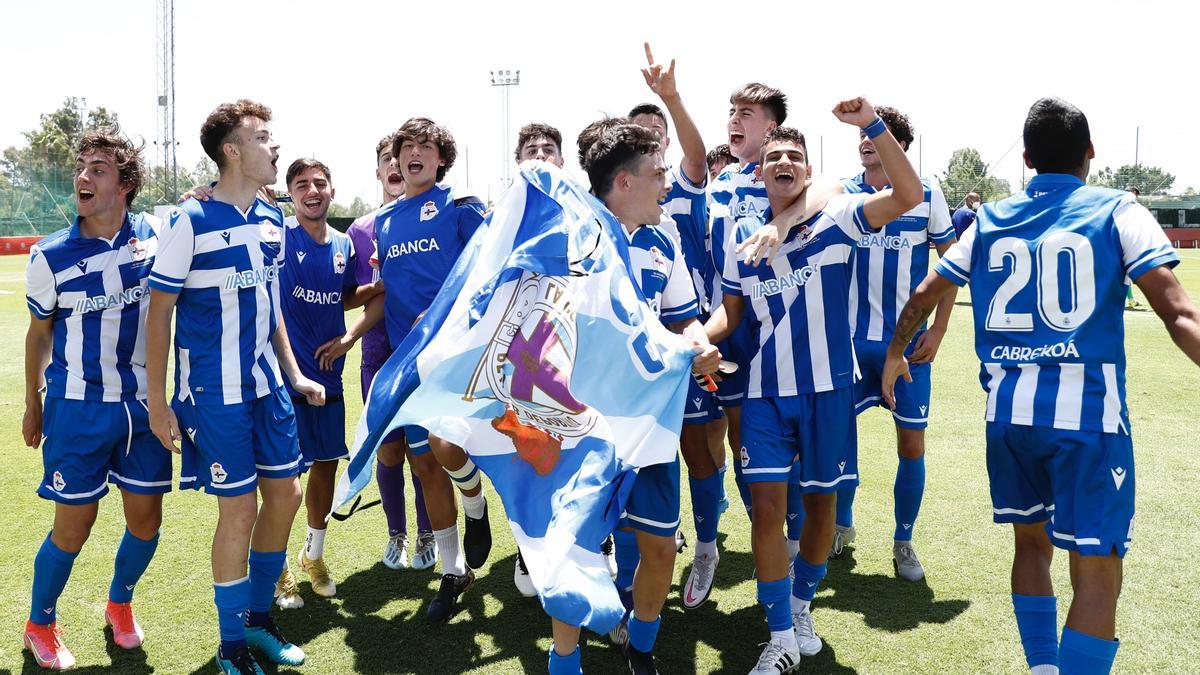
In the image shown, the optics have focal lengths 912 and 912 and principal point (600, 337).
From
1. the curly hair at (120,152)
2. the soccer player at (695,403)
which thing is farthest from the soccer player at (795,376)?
the curly hair at (120,152)

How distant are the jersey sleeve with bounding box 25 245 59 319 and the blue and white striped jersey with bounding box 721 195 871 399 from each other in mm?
2947

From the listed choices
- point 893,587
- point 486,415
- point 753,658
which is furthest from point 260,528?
point 893,587

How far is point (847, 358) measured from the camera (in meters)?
3.94

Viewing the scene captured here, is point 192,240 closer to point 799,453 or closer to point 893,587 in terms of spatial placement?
point 799,453

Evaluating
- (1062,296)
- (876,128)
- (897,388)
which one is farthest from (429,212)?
(1062,296)

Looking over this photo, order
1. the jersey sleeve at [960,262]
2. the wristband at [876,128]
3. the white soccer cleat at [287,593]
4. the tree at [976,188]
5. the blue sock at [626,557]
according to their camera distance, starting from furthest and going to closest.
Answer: the tree at [976,188] → the white soccer cleat at [287,593] → the blue sock at [626,557] → the wristband at [876,128] → the jersey sleeve at [960,262]

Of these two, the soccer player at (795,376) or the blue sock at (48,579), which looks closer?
the soccer player at (795,376)

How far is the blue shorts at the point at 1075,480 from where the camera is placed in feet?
9.85

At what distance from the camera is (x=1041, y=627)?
11.0 feet

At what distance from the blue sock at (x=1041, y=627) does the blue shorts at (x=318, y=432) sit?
3340 millimetres

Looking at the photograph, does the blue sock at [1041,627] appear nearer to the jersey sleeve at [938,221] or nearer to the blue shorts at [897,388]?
the blue shorts at [897,388]

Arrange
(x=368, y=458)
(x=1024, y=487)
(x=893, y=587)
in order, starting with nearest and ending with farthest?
(x=1024, y=487), (x=368, y=458), (x=893, y=587)

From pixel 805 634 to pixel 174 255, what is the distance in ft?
10.2

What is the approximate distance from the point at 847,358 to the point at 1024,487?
0.91 metres
